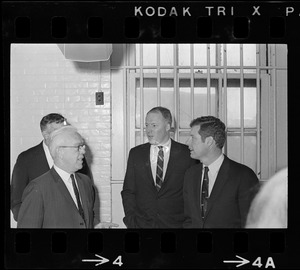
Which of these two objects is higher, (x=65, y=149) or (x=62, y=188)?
(x=65, y=149)

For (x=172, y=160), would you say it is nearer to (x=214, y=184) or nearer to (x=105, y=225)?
(x=214, y=184)

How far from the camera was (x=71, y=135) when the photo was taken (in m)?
3.24

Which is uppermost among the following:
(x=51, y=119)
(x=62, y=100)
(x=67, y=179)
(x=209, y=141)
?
(x=62, y=100)

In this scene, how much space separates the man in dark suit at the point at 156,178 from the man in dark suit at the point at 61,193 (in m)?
0.28

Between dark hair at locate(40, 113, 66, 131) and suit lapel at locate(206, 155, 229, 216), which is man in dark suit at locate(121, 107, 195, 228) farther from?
dark hair at locate(40, 113, 66, 131)

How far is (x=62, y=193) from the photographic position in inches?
126
